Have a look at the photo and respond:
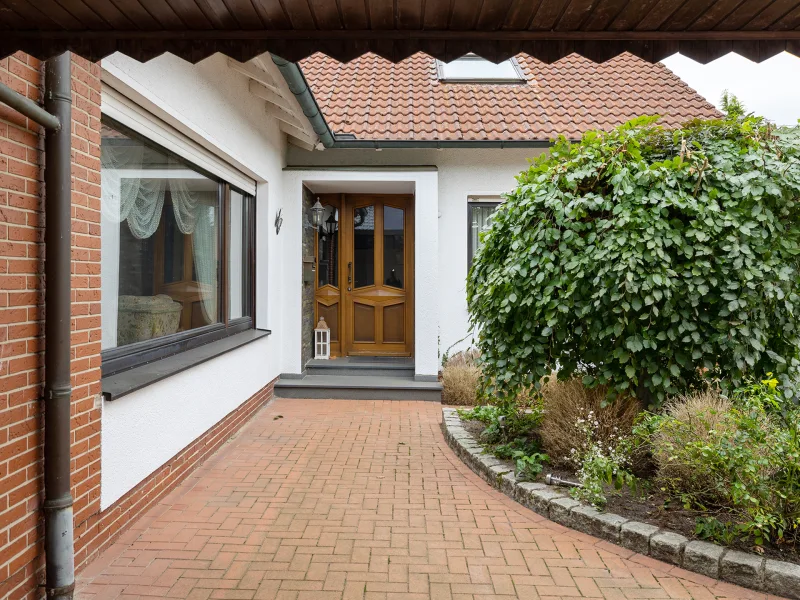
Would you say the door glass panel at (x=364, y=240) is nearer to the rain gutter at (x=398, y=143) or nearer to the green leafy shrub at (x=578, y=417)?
the rain gutter at (x=398, y=143)

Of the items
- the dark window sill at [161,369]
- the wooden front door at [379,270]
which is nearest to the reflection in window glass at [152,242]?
the dark window sill at [161,369]

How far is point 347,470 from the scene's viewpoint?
15.0 feet

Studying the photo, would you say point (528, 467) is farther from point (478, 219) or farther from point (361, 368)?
point (478, 219)

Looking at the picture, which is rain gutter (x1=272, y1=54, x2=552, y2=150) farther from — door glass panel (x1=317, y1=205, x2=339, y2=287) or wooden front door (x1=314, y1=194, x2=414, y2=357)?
door glass panel (x1=317, y1=205, x2=339, y2=287)

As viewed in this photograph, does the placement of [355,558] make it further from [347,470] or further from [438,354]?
[438,354]

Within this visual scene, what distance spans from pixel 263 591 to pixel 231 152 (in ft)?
13.0

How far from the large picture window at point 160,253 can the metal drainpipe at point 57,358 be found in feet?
2.75

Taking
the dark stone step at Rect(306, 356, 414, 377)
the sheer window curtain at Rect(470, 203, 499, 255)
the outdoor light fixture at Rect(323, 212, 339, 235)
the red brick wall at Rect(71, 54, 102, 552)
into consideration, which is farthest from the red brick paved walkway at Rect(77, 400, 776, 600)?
the outdoor light fixture at Rect(323, 212, 339, 235)

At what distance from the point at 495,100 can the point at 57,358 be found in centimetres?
770

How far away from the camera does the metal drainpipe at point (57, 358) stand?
2598 millimetres

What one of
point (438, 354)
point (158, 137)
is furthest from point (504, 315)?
point (438, 354)

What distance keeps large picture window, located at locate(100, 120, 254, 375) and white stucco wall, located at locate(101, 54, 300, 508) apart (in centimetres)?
30

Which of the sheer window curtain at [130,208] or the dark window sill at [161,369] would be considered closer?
the dark window sill at [161,369]

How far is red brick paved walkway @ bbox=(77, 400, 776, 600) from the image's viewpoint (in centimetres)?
280
